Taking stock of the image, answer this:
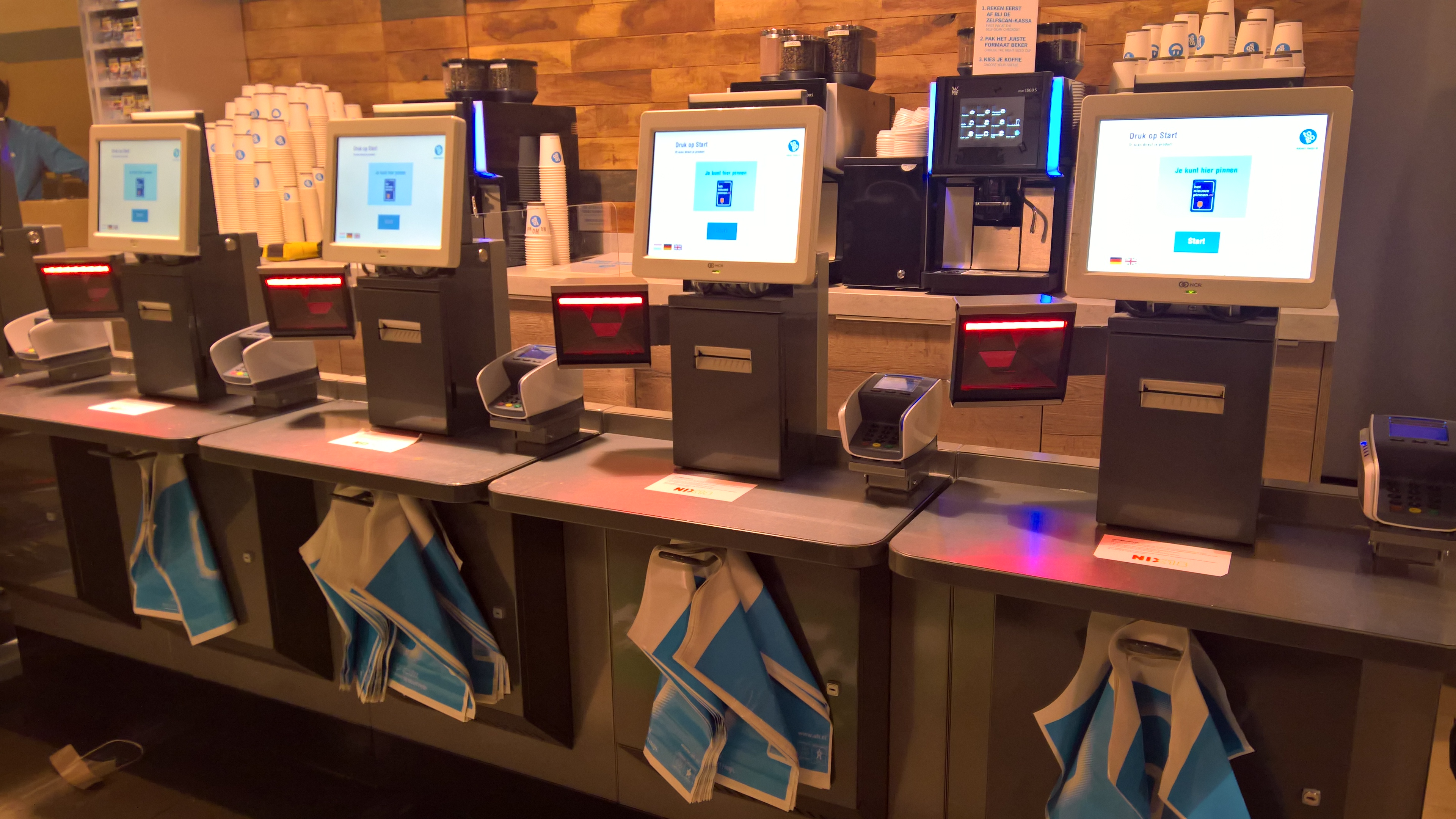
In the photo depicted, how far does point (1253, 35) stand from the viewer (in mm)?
3523

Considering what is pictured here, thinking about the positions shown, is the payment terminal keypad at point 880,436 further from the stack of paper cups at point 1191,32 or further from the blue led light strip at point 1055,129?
the stack of paper cups at point 1191,32

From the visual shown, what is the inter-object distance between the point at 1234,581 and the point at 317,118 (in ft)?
16.7

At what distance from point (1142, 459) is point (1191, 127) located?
527 mm

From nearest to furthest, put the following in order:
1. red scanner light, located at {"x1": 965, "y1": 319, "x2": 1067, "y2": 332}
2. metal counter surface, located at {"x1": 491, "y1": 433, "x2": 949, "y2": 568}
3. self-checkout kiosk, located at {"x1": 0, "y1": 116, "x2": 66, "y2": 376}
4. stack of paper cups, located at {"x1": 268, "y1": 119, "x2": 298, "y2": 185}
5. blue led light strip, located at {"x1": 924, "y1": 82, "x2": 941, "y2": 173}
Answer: metal counter surface, located at {"x1": 491, "y1": 433, "x2": 949, "y2": 568}, red scanner light, located at {"x1": 965, "y1": 319, "x2": 1067, "y2": 332}, self-checkout kiosk, located at {"x1": 0, "y1": 116, "x2": 66, "y2": 376}, blue led light strip, located at {"x1": 924, "y1": 82, "x2": 941, "y2": 173}, stack of paper cups, located at {"x1": 268, "y1": 119, "x2": 298, "y2": 185}

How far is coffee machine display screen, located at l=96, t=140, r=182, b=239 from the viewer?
2.58m

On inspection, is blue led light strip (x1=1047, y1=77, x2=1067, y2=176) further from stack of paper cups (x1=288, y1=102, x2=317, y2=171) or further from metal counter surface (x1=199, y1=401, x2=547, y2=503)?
stack of paper cups (x1=288, y1=102, x2=317, y2=171)

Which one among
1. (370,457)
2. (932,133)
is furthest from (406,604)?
(932,133)

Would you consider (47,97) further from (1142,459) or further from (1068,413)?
(1142,459)

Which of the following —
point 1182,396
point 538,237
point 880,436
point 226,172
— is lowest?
point 880,436

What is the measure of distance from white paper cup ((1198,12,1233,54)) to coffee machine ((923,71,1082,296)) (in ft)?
1.54

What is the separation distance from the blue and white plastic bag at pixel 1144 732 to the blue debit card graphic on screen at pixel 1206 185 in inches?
25.8

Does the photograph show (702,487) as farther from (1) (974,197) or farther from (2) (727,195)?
(1) (974,197)

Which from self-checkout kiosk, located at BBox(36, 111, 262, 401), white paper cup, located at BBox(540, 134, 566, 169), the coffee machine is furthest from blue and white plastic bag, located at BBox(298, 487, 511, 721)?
white paper cup, located at BBox(540, 134, 566, 169)

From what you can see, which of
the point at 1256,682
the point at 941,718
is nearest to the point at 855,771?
the point at 941,718
